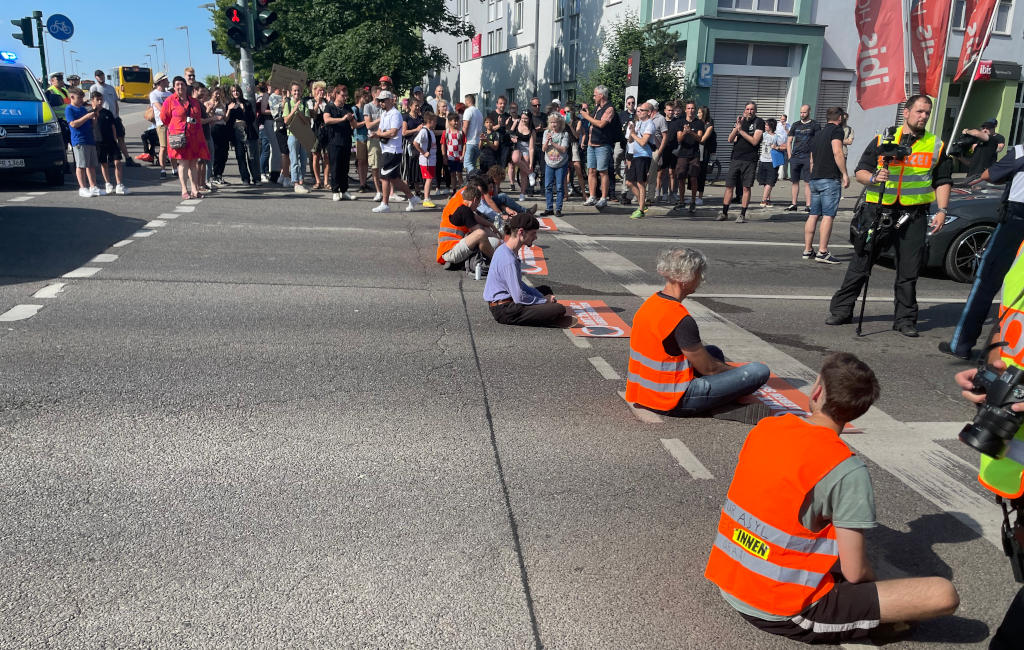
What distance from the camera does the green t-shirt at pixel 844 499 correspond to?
2.78m

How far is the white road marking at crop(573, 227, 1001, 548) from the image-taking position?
423 centimetres

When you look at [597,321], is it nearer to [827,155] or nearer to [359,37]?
[827,155]

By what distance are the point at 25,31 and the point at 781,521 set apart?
25988 mm

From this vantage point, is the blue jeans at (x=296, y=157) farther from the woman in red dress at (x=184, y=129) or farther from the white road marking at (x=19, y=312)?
the white road marking at (x=19, y=312)

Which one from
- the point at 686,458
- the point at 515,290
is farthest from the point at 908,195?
the point at 686,458

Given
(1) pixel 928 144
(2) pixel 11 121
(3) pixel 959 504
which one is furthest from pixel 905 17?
(2) pixel 11 121

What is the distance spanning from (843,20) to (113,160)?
2222 centimetres

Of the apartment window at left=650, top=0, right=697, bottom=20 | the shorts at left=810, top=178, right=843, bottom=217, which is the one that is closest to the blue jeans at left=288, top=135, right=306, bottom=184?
the shorts at left=810, top=178, right=843, bottom=217

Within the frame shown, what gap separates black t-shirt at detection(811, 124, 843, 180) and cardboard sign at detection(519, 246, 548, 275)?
3.53 meters

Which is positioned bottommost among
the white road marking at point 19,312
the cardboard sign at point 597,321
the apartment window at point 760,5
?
the cardboard sign at point 597,321

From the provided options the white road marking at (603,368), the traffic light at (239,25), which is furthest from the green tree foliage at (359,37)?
the white road marking at (603,368)

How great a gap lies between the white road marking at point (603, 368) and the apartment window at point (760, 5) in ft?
74.2

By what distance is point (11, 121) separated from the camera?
47.9 ft

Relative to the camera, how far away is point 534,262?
10555mm
